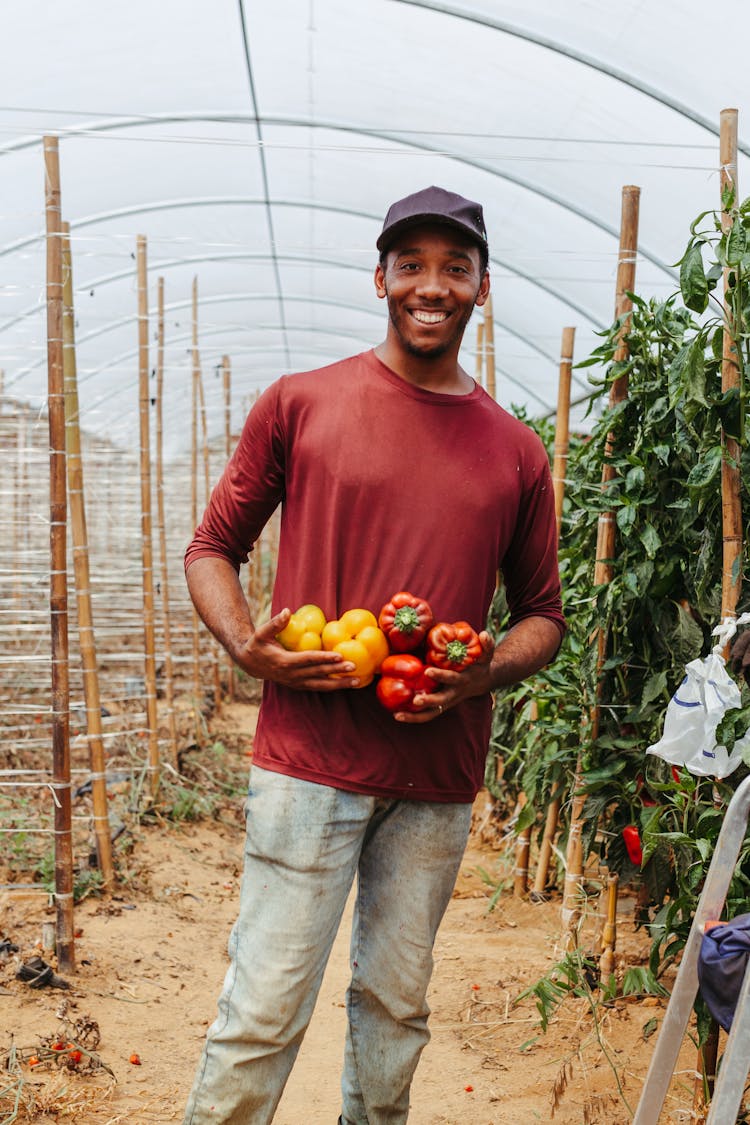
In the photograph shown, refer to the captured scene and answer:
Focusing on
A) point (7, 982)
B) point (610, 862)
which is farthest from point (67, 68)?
point (610, 862)

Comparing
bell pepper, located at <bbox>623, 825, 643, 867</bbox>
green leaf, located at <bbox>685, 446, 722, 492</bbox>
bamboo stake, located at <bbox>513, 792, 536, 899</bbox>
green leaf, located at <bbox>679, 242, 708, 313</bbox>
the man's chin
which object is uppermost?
green leaf, located at <bbox>679, 242, 708, 313</bbox>

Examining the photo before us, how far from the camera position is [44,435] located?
10820 millimetres

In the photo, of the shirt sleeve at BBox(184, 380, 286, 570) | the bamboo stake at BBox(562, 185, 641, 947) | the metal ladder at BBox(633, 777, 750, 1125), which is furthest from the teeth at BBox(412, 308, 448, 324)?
the bamboo stake at BBox(562, 185, 641, 947)

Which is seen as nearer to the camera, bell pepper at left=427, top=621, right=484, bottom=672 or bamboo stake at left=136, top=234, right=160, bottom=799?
bell pepper at left=427, top=621, right=484, bottom=672

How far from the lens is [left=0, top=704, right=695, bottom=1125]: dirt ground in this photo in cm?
306

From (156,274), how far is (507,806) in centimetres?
665

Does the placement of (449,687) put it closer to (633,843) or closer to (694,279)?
(694,279)

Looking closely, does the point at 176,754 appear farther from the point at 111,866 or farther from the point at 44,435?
the point at 44,435

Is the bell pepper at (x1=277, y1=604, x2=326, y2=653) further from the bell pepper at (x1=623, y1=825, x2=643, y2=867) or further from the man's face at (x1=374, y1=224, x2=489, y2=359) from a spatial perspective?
the bell pepper at (x1=623, y1=825, x2=643, y2=867)

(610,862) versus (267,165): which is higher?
(267,165)

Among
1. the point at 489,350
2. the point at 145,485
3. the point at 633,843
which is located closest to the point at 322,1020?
the point at 633,843

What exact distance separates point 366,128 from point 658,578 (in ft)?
15.7

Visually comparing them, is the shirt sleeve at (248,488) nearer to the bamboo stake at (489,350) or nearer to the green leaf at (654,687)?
the green leaf at (654,687)

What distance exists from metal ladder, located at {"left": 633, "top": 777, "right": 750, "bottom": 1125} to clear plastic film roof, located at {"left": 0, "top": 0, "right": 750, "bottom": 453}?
2.63 m
